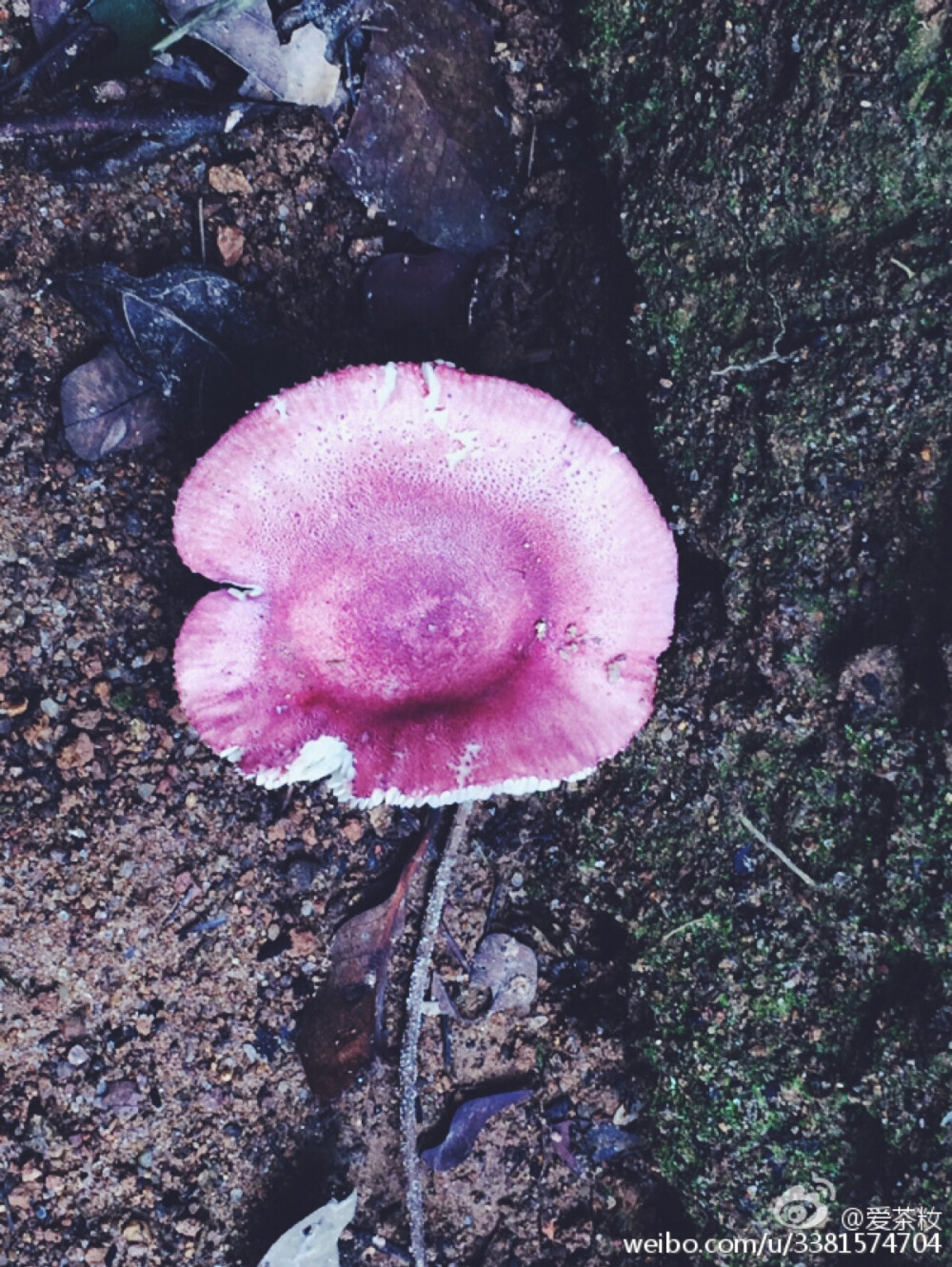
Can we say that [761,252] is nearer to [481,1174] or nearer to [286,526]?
[286,526]

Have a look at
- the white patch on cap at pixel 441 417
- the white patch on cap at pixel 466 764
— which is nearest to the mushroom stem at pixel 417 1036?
the white patch on cap at pixel 466 764

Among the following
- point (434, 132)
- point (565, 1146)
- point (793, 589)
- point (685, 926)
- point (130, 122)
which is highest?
point (130, 122)

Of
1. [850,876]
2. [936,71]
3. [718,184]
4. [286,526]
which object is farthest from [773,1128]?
[936,71]

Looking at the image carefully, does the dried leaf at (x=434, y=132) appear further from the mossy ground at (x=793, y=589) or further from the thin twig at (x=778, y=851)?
the thin twig at (x=778, y=851)

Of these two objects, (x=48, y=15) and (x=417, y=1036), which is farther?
(x=417, y=1036)

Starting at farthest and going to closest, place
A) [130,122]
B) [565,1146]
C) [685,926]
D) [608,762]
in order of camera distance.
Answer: [565,1146] → [608,762] → [685,926] → [130,122]

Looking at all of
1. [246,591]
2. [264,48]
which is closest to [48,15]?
[264,48]

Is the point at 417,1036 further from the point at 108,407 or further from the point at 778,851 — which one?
the point at 108,407
